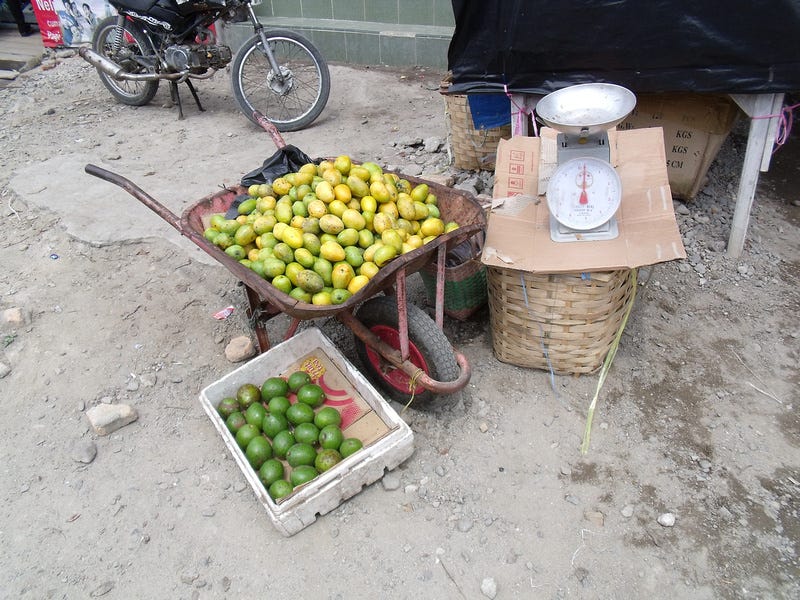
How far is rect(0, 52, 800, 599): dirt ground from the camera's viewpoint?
218cm

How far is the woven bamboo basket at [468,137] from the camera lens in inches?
169

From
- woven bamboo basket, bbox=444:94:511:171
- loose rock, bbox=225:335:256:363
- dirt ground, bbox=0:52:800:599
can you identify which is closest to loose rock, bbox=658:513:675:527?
dirt ground, bbox=0:52:800:599

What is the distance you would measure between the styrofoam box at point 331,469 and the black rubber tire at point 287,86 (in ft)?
11.9

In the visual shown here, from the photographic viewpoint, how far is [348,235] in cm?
253

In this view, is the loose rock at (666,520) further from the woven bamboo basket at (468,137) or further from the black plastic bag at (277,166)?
the woven bamboo basket at (468,137)

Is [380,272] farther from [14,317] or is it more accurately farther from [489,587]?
[14,317]

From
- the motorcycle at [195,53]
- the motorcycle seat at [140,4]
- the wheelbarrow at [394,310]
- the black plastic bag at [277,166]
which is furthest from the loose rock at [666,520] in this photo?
the motorcycle seat at [140,4]

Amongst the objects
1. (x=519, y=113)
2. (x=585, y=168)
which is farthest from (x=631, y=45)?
(x=585, y=168)

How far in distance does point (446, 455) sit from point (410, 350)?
507mm

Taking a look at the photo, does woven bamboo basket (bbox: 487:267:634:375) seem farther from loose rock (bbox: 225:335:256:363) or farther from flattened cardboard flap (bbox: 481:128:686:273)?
loose rock (bbox: 225:335:256:363)

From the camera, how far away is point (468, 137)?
4.40m

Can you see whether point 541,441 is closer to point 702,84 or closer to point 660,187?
point 660,187

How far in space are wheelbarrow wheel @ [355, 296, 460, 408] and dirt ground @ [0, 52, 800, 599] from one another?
0.52 ft

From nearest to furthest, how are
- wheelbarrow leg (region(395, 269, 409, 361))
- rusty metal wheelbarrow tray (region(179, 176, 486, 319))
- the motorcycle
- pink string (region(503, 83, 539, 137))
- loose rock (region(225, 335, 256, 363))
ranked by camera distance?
rusty metal wheelbarrow tray (region(179, 176, 486, 319)), wheelbarrow leg (region(395, 269, 409, 361)), loose rock (region(225, 335, 256, 363)), pink string (region(503, 83, 539, 137)), the motorcycle
